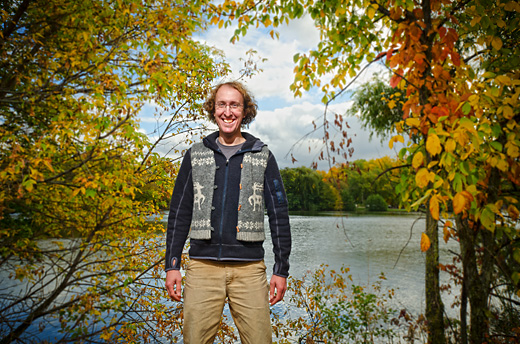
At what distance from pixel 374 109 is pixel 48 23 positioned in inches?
337

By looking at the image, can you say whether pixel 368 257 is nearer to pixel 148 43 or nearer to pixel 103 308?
pixel 103 308

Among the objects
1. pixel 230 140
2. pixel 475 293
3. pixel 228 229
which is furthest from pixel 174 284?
pixel 475 293

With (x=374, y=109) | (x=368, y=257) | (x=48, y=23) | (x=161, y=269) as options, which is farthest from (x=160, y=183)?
(x=368, y=257)

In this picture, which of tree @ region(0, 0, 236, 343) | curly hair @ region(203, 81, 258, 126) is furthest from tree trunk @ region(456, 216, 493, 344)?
tree @ region(0, 0, 236, 343)

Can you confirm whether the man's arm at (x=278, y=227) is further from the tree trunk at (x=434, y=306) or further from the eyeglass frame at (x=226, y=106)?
the tree trunk at (x=434, y=306)

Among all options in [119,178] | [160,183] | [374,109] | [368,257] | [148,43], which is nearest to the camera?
[119,178]

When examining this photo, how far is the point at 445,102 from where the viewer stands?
1.93 meters

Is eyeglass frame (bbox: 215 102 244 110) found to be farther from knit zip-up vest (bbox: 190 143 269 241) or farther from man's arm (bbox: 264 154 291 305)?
man's arm (bbox: 264 154 291 305)

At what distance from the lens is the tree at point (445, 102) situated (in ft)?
5.62

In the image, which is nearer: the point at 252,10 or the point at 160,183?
the point at 252,10

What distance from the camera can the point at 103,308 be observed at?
4395 mm

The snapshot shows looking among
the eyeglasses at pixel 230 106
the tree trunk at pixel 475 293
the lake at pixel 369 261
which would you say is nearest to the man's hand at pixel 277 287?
the eyeglasses at pixel 230 106

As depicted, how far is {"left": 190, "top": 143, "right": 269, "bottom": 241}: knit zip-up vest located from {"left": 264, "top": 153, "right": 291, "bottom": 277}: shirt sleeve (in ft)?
0.18

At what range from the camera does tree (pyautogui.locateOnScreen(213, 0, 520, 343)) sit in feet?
5.62
